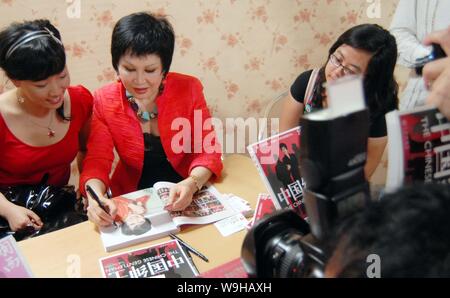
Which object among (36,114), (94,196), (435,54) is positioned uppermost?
(435,54)

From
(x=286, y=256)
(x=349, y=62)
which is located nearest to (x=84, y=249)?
(x=286, y=256)

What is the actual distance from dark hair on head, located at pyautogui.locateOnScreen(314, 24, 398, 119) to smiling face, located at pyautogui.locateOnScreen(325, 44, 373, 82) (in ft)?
0.05

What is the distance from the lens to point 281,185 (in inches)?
39.1

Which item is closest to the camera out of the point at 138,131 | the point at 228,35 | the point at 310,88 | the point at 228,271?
the point at 228,271

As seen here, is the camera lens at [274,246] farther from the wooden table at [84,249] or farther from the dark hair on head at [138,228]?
the dark hair on head at [138,228]

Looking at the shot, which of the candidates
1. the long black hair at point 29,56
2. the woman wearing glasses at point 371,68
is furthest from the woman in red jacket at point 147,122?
the woman wearing glasses at point 371,68

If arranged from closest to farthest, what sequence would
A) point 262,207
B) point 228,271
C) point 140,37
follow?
point 228,271 < point 262,207 < point 140,37

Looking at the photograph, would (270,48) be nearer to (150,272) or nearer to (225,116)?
(225,116)

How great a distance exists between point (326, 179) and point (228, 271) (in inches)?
19.4

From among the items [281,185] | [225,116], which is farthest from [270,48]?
[281,185]

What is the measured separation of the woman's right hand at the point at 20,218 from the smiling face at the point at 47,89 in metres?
0.35

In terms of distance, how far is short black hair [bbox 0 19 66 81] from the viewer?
3.50ft

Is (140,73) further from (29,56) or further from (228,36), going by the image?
(228,36)

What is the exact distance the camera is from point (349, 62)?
4.21 ft
